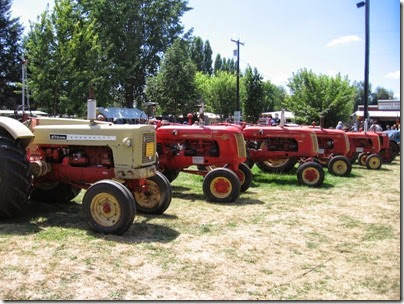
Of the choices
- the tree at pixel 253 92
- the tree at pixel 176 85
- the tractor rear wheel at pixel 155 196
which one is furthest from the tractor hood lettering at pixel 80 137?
the tree at pixel 176 85

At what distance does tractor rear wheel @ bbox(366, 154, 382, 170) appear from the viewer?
1396 centimetres

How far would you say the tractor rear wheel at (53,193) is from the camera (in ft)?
22.5

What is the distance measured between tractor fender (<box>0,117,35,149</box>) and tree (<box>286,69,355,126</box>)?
2265 centimetres

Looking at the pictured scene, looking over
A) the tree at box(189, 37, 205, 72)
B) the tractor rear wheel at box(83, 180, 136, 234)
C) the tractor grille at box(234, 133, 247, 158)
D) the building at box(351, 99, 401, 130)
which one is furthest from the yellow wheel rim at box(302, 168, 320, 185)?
the tree at box(189, 37, 205, 72)

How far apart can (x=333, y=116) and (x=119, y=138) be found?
23185 millimetres

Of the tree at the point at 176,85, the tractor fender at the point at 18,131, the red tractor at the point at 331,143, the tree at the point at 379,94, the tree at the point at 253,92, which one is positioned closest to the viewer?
the tractor fender at the point at 18,131

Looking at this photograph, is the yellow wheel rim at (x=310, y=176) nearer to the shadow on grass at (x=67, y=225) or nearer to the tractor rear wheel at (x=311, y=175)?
the tractor rear wheel at (x=311, y=175)

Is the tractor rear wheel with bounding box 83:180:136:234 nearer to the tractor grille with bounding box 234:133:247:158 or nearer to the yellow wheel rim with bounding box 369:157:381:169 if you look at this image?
the tractor grille with bounding box 234:133:247:158

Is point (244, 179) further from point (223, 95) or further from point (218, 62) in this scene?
point (218, 62)

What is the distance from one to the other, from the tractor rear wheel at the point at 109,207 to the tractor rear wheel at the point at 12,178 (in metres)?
0.77

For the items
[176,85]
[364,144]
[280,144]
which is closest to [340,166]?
[280,144]

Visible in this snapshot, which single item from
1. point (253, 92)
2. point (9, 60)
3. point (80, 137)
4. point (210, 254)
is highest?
point (9, 60)

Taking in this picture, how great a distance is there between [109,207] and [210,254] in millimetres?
1365

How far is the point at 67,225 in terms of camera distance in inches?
225
